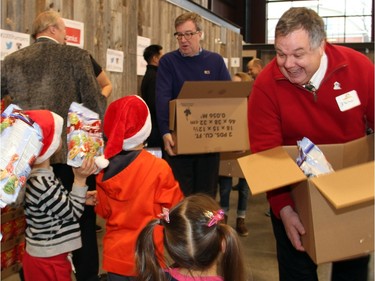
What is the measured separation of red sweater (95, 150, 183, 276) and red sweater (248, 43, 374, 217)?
1.54ft

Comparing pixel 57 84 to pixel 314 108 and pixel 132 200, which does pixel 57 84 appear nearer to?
pixel 132 200

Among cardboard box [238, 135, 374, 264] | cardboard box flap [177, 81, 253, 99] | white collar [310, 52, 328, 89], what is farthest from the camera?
cardboard box flap [177, 81, 253, 99]

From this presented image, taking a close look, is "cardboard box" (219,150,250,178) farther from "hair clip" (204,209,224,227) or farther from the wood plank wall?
"hair clip" (204,209,224,227)

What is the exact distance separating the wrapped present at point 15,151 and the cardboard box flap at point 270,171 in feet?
2.03

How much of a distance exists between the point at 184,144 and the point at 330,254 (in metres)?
1.56

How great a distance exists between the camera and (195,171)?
117 inches

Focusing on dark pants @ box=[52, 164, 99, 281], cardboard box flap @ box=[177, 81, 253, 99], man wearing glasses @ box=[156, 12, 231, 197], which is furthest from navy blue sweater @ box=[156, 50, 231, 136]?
dark pants @ box=[52, 164, 99, 281]

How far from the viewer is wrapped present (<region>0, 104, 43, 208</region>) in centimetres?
115

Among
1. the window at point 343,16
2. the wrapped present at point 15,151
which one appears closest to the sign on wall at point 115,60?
the wrapped present at point 15,151

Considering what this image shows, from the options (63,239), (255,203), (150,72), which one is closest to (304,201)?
(63,239)

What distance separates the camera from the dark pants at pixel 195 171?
9.58 ft

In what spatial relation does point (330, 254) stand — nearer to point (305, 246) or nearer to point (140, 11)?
point (305, 246)

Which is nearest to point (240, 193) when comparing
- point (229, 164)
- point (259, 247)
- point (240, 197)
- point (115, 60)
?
point (240, 197)

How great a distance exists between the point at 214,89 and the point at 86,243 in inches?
45.6
